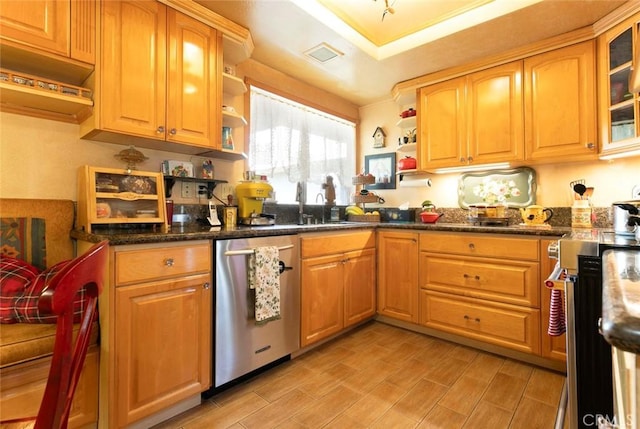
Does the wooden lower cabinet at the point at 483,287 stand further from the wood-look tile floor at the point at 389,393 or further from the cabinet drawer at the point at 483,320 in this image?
→ the wood-look tile floor at the point at 389,393

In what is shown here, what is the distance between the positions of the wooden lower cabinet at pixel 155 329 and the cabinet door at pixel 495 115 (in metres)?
2.32

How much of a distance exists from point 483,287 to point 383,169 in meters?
1.74

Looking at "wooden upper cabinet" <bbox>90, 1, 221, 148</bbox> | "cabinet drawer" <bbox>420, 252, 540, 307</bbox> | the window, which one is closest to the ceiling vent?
the window

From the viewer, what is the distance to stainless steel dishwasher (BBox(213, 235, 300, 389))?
1630 millimetres

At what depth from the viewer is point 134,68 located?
168cm

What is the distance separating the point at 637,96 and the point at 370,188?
88.5 inches

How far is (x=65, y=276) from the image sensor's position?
0.53m

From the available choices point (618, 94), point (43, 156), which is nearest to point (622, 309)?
point (43, 156)

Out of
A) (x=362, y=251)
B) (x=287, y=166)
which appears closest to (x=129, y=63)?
(x=287, y=166)

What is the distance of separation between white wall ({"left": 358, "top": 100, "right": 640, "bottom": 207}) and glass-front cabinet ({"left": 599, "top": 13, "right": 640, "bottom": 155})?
0.99 feet

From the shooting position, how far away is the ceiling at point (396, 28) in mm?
1935

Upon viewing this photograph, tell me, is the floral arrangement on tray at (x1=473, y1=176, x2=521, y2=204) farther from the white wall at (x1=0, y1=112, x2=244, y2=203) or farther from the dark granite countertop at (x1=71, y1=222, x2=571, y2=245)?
the white wall at (x1=0, y1=112, x2=244, y2=203)

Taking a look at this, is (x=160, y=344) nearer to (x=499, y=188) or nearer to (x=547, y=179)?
(x=499, y=188)

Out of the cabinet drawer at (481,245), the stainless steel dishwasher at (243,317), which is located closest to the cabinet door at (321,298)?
the stainless steel dishwasher at (243,317)
